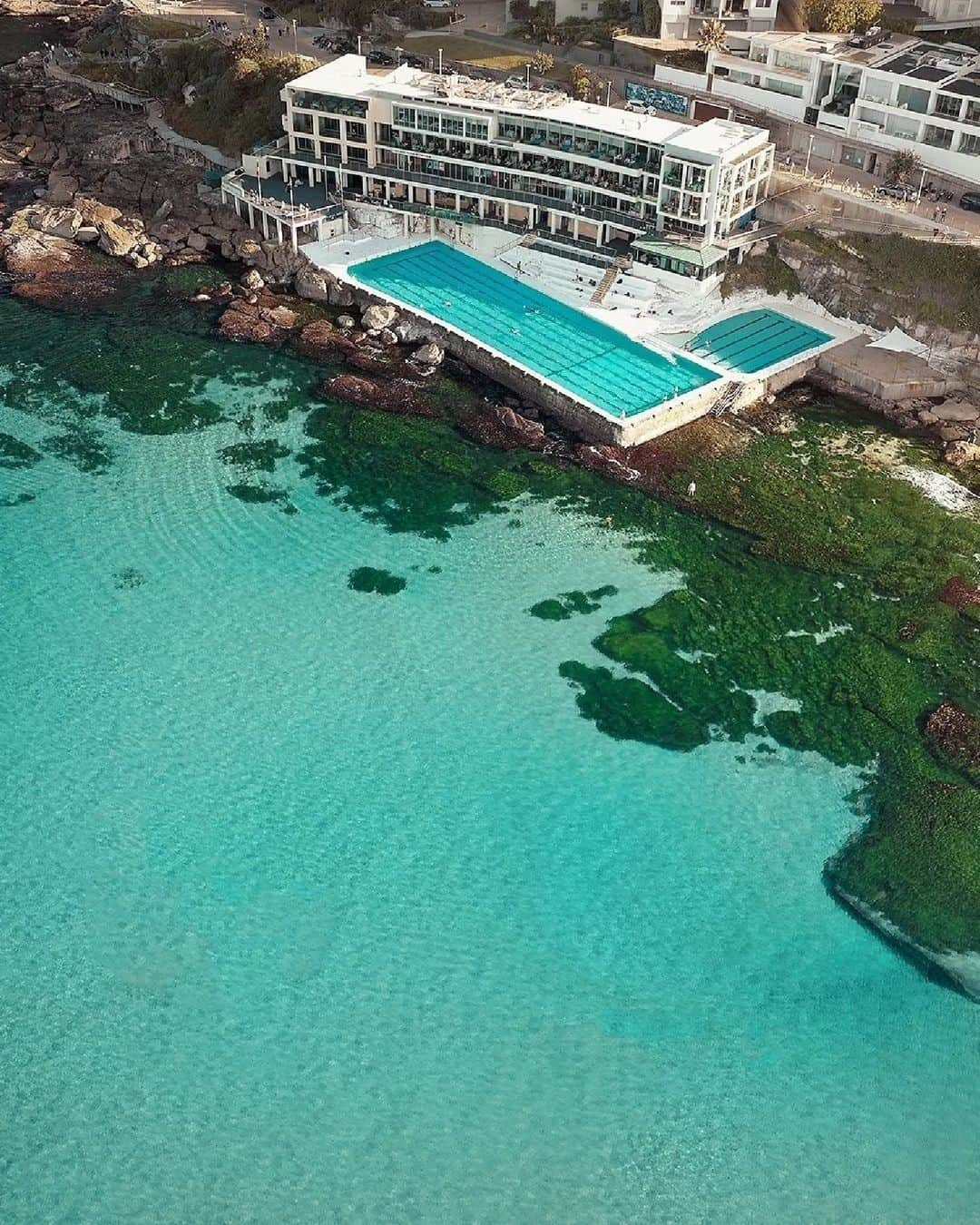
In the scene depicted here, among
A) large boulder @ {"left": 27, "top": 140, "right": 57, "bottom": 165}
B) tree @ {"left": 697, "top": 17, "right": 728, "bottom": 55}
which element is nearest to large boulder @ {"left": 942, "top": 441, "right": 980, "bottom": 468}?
tree @ {"left": 697, "top": 17, "right": 728, "bottom": 55}

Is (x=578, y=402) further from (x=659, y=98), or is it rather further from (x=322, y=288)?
(x=659, y=98)

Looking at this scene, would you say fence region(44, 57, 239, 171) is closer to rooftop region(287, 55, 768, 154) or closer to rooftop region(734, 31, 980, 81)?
rooftop region(287, 55, 768, 154)

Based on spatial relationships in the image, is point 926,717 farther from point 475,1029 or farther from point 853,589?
point 475,1029

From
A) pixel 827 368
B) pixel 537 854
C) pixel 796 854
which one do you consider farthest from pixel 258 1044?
pixel 827 368

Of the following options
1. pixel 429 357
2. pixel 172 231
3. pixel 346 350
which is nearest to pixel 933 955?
pixel 429 357

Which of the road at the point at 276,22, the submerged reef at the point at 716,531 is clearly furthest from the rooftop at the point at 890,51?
the submerged reef at the point at 716,531

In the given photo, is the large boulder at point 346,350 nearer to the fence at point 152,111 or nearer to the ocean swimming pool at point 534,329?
the ocean swimming pool at point 534,329

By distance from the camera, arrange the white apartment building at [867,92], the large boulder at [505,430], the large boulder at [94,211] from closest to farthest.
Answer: the large boulder at [505,430] < the white apartment building at [867,92] < the large boulder at [94,211]
